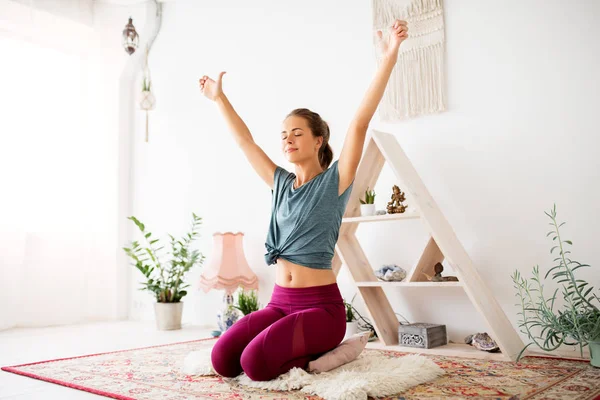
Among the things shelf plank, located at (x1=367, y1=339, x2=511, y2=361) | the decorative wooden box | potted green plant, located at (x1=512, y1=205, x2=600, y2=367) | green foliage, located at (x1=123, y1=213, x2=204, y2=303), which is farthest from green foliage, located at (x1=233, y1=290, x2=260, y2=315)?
potted green plant, located at (x1=512, y1=205, x2=600, y2=367)

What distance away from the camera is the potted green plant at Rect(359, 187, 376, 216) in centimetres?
277

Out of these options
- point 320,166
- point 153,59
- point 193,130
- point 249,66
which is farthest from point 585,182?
point 153,59

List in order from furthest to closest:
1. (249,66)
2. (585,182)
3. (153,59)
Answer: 1. (153,59)
2. (249,66)
3. (585,182)

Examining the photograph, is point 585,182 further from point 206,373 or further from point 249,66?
point 249,66

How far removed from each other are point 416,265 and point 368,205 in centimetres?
40

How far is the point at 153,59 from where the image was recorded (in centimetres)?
454

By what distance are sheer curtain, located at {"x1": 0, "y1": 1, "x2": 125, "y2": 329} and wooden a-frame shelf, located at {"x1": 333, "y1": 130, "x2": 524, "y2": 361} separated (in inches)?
96.0

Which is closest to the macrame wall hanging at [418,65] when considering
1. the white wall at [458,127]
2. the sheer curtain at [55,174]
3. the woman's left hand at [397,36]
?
the white wall at [458,127]

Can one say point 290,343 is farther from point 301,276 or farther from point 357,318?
point 357,318

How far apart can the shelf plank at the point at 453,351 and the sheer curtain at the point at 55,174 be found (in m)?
2.63

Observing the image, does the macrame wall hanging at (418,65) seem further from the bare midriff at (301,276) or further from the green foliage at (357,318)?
the bare midriff at (301,276)

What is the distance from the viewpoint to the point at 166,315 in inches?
145

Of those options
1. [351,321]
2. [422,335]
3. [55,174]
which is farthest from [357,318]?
[55,174]

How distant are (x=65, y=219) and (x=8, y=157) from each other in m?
0.63
